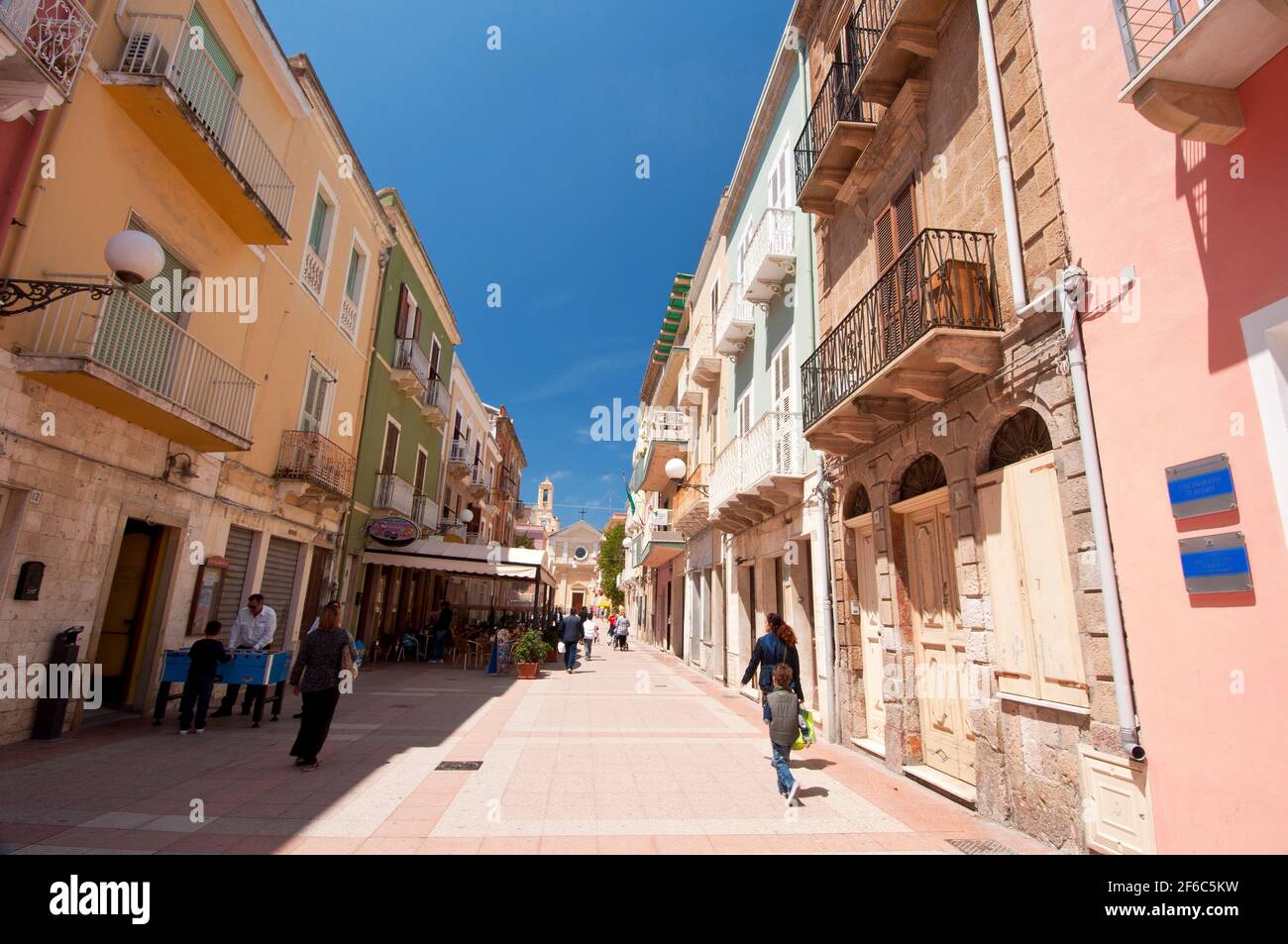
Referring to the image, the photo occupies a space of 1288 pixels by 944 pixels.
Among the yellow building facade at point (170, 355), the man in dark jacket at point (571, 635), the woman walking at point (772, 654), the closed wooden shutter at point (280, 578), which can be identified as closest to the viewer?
the yellow building facade at point (170, 355)

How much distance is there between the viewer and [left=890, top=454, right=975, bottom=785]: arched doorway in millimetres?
6688

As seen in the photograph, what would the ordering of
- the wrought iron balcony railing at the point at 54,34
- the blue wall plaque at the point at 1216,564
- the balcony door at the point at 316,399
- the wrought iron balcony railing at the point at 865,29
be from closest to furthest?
the blue wall plaque at the point at 1216,564
the wrought iron balcony railing at the point at 54,34
the wrought iron balcony railing at the point at 865,29
the balcony door at the point at 316,399

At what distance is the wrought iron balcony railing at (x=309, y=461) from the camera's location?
12.3m

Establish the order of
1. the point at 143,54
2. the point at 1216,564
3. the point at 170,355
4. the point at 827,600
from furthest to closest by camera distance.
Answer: the point at 827,600 < the point at 170,355 < the point at 143,54 < the point at 1216,564

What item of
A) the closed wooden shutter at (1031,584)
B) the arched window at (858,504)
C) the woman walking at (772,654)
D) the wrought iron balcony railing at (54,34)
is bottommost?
the woman walking at (772,654)

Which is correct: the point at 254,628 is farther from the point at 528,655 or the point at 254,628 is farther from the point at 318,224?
the point at 318,224

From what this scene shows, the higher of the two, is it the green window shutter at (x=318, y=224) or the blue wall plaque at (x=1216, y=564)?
the green window shutter at (x=318, y=224)

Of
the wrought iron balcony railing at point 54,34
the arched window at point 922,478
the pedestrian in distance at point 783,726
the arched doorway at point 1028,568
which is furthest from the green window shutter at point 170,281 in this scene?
the arched doorway at point 1028,568

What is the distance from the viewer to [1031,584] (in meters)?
5.42

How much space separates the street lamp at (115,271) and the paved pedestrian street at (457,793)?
15.3ft

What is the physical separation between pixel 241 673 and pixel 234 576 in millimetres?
3317

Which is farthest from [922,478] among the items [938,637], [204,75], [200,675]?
[204,75]

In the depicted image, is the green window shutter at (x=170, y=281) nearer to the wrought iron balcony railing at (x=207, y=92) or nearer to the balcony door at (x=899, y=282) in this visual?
the wrought iron balcony railing at (x=207, y=92)

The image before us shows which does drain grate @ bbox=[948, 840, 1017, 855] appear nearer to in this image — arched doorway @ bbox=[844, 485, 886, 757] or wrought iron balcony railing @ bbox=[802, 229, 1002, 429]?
arched doorway @ bbox=[844, 485, 886, 757]
